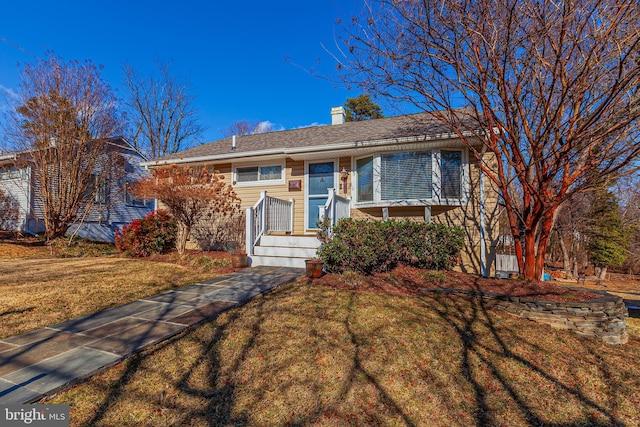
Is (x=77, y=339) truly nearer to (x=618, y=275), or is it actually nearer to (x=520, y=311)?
(x=520, y=311)

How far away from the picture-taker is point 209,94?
20000mm

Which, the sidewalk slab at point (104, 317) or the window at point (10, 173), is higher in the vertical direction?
the window at point (10, 173)

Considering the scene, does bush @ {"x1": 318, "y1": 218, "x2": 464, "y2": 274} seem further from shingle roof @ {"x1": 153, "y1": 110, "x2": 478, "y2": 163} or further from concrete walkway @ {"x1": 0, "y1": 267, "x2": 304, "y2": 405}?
shingle roof @ {"x1": 153, "y1": 110, "x2": 478, "y2": 163}

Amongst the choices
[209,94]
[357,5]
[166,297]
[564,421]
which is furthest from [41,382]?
[209,94]

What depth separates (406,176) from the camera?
7922 millimetres

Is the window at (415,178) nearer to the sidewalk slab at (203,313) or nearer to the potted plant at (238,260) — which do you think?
the potted plant at (238,260)

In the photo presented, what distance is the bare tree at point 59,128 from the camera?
35.0 feet

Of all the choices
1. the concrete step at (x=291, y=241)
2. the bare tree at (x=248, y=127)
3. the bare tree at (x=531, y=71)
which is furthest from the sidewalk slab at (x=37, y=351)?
the bare tree at (x=248, y=127)

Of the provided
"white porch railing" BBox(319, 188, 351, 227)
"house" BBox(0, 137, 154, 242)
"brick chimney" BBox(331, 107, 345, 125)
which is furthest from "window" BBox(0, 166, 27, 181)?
"white porch railing" BBox(319, 188, 351, 227)

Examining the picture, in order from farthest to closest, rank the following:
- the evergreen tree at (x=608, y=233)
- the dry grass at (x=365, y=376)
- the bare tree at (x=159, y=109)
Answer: the bare tree at (x=159, y=109), the evergreen tree at (x=608, y=233), the dry grass at (x=365, y=376)

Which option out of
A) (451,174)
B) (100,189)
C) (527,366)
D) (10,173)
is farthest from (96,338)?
(10,173)

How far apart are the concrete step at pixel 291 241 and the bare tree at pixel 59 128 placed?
341 inches

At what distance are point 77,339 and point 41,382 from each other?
2.94 feet

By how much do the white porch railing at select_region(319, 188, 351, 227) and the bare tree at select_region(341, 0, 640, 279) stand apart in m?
2.56
